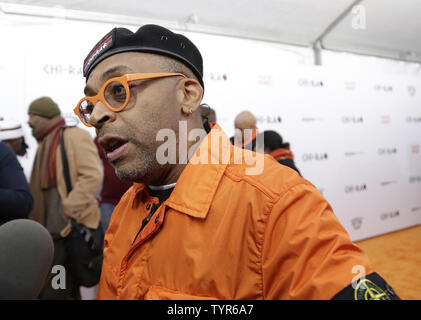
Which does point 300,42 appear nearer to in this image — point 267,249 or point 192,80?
point 192,80

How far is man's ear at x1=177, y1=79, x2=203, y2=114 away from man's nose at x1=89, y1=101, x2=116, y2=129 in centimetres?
16

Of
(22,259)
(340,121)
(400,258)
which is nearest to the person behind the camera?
(22,259)

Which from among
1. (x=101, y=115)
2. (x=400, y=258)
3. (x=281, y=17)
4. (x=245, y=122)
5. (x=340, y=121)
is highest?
(x=281, y=17)

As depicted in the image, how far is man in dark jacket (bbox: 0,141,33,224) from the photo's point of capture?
1.00 m

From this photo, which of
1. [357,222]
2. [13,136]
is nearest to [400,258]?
[357,222]

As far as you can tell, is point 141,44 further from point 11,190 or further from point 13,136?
point 13,136

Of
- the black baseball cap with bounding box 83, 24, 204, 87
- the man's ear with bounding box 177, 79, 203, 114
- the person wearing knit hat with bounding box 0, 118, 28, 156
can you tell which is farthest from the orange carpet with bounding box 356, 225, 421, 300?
the person wearing knit hat with bounding box 0, 118, 28, 156

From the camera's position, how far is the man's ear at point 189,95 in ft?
2.21

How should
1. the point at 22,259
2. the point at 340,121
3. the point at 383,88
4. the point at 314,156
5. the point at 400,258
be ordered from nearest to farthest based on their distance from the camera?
the point at 22,259
the point at 400,258
the point at 314,156
the point at 340,121
the point at 383,88

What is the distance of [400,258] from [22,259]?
3.08 m

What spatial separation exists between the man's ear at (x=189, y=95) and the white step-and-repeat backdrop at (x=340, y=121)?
167 cm

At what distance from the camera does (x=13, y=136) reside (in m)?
1.69

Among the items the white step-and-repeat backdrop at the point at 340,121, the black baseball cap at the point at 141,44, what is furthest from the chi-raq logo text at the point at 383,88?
the black baseball cap at the point at 141,44

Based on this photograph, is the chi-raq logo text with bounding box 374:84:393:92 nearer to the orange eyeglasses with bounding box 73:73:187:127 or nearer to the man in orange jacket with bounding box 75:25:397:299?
the man in orange jacket with bounding box 75:25:397:299
